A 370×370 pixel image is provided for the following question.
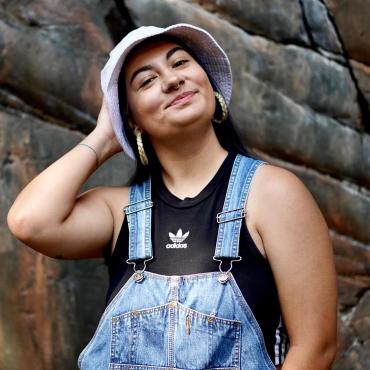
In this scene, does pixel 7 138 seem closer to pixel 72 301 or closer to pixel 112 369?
pixel 72 301

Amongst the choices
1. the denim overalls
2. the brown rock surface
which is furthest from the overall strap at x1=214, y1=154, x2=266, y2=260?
the brown rock surface

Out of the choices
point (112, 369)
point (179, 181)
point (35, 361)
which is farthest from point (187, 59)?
point (35, 361)

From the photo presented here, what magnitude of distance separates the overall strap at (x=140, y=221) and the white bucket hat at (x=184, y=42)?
0.14 metres

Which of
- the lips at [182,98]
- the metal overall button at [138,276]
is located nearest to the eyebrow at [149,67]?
the lips at [182,98]

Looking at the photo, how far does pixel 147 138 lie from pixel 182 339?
2.34ft

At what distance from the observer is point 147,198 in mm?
2779

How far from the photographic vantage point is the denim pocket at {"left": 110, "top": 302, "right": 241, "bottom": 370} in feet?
8.13

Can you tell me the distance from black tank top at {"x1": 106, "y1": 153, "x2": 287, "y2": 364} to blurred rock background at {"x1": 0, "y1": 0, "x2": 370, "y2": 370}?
2.84ft

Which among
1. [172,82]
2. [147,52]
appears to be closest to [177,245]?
[172,82]

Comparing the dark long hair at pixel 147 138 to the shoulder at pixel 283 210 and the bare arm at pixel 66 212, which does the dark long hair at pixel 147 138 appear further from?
the shoulder at pixel 283 210

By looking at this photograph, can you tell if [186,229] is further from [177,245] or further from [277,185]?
[277,185]

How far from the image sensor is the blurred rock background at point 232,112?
11.6ft

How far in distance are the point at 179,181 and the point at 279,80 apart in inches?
47.3

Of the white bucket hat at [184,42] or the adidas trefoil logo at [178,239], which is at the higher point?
the white bucket hat at [184,42]
